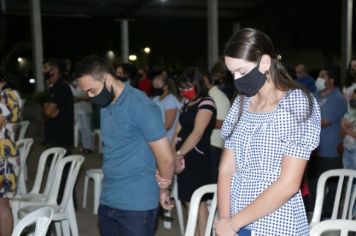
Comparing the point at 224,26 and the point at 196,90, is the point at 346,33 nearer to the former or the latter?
the point at 224,26

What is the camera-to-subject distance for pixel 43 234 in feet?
6.91

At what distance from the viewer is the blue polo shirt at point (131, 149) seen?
2316 millimetres

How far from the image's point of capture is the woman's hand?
1715mm

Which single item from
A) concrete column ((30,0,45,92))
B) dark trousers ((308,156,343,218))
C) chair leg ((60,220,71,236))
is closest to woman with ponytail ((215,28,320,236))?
chair leg ((60,220,71,236))

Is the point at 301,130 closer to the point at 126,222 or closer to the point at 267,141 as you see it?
the point at 267,141

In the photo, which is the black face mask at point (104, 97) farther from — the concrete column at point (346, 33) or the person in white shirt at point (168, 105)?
the concrete column at point (346, 33)

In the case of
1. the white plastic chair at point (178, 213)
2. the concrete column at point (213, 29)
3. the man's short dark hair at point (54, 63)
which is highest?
the concrete column at point (213, 29)

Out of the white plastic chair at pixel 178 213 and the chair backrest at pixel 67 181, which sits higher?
the chair backrest at pixel 67 181

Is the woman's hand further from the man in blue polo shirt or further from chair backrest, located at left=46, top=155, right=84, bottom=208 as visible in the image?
chair backrest, located at left=46, top=155, right=84, bottom=208

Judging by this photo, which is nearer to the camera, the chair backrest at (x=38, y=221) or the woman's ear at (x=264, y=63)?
the woman's ear at (x=264, y=63)

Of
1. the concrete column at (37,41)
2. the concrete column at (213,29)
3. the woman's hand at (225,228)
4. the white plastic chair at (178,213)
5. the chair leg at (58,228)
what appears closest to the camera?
the woman's hand at (225,228)

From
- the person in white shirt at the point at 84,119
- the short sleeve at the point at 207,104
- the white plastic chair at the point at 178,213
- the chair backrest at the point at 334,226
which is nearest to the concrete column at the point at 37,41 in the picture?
the person in white shirt at the point at 84,119

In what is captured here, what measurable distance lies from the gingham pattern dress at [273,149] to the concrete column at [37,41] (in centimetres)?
950

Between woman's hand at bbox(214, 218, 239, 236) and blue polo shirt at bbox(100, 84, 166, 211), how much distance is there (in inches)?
26.1
